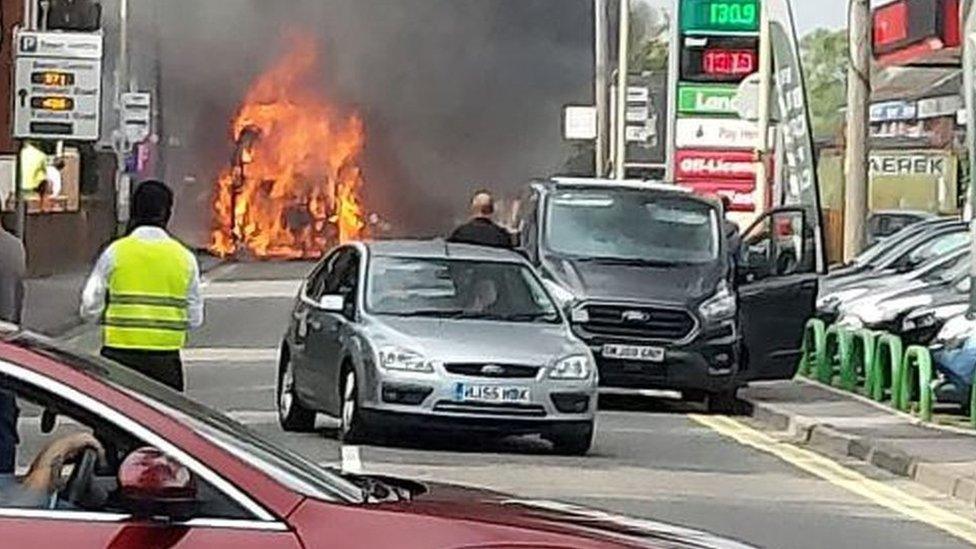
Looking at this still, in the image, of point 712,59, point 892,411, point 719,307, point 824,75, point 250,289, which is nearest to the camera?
point 892,411

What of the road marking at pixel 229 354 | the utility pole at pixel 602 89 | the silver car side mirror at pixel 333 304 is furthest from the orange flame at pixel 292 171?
the silver car side mirror at pixel 333 304

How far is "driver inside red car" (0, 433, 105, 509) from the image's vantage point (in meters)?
5.80

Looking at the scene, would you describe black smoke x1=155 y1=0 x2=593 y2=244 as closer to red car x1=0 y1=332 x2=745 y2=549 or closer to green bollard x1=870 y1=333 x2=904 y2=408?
green bollard x1=870 y1=333 x2=904 y2=408

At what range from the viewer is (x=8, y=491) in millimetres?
5867

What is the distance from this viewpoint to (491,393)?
15.1 m

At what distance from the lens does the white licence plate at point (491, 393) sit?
15031 mm

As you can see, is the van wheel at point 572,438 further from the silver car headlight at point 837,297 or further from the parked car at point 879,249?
the parked car at point 879,249

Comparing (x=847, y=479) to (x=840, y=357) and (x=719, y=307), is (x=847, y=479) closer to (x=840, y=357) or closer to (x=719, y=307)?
(x=719, y=307)

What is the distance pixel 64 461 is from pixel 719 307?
14394 mm

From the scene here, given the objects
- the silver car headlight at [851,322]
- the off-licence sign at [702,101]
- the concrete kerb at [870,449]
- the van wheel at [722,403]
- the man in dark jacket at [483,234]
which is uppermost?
the off-licence sign at [702,101]

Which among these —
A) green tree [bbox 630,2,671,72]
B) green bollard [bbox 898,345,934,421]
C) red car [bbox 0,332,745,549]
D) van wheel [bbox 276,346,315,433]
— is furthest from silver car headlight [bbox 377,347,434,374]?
green tree [bbox 630,2,671,72]

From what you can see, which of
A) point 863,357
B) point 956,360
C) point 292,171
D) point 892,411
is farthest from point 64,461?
point 292,171

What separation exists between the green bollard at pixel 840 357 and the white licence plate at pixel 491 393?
6306mm

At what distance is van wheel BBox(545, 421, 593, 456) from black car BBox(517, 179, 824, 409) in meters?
3.75
